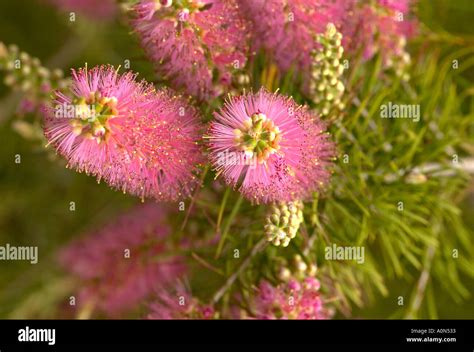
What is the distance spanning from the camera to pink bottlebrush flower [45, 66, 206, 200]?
69cm

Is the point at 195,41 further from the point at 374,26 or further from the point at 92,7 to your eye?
the point at 92,7

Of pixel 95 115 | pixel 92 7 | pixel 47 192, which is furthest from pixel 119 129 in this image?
pixel 47 192

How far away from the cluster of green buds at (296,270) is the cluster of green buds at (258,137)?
0.29 meters

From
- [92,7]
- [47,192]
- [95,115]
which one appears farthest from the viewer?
[47,192]

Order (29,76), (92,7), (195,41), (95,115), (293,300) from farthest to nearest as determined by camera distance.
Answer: (92,7), (29,76), (293,300), (195,41), (95,115)

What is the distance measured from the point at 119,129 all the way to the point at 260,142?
181 millimetres

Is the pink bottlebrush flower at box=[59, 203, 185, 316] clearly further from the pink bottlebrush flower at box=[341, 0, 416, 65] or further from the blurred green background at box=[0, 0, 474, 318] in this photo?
the pink bottlebrush flower at box=[341, 0, 416, 65]

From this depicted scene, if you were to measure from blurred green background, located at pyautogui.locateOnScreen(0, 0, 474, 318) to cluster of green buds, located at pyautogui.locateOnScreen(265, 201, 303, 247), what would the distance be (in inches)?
28.3

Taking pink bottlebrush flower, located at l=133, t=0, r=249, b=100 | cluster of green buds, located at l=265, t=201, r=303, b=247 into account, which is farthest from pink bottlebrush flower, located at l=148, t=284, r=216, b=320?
pink bottlebrush flower, located at l=133, t=0, r=249, b=100

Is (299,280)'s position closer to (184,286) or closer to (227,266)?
(227,266)

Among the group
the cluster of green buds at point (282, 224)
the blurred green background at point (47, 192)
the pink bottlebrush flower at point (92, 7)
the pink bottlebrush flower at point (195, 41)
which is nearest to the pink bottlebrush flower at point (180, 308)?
the cluster of green buds at point (282, 224)

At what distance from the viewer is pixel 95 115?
684mm
